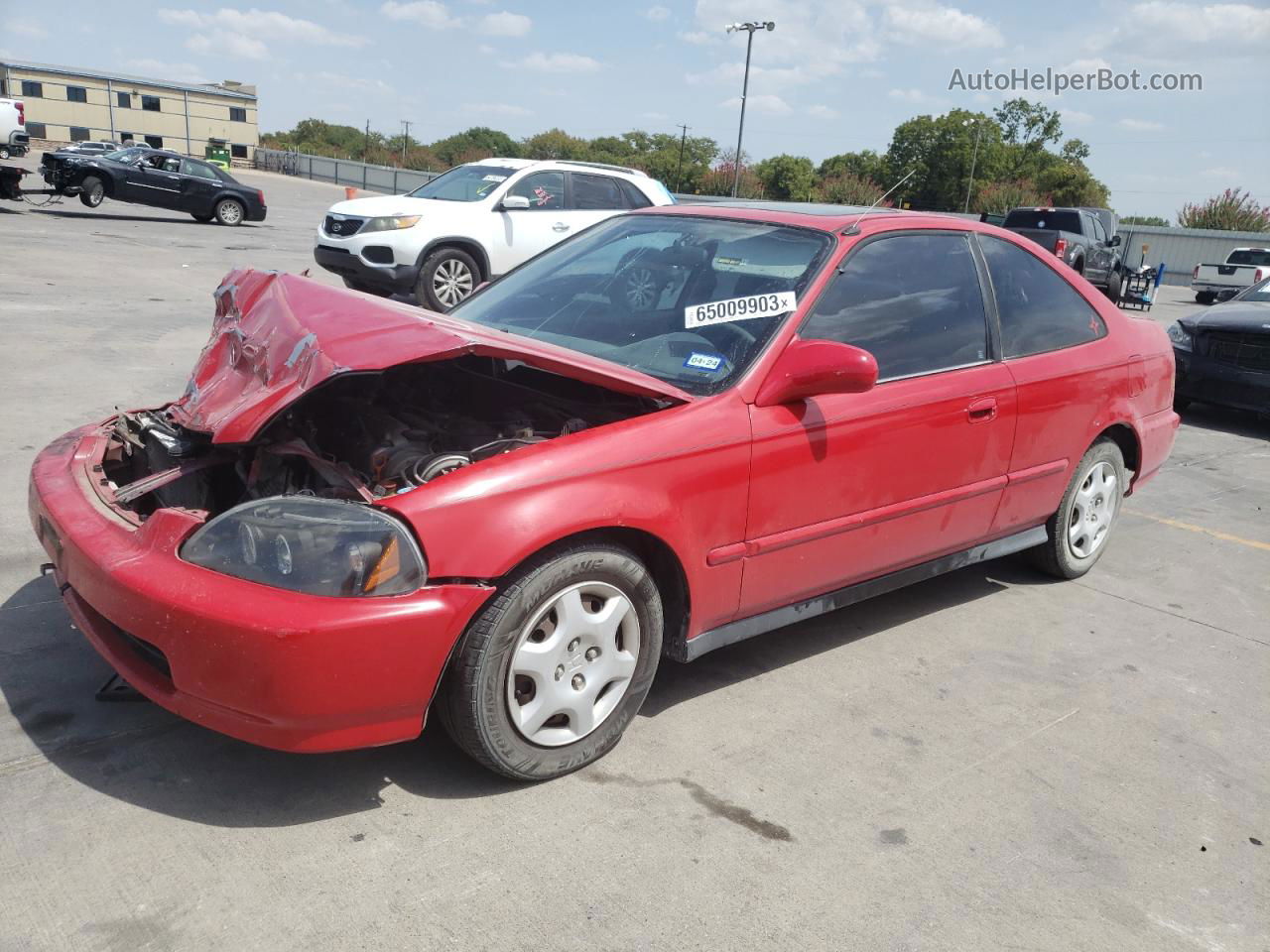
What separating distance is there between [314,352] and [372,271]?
8.85m

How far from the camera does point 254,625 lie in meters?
2.37

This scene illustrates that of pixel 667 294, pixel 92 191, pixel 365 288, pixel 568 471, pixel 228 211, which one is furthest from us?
pixel 228 211

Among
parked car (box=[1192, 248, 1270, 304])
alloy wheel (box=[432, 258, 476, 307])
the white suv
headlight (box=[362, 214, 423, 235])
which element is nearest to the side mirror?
the white suv

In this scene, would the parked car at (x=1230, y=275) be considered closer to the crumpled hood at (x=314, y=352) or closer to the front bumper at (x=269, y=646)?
the crumpled hood at (x=314, y=352)

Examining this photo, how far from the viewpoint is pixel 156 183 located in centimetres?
2181

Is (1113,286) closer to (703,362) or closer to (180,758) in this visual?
(703,362)

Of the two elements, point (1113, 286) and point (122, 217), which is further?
point (122, 217)

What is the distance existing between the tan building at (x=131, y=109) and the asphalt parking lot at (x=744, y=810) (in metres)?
73.8

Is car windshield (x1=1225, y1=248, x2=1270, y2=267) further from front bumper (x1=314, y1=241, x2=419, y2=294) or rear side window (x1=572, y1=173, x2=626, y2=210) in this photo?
front bumper (x1=314, y1=241, x2=419, y2=294)

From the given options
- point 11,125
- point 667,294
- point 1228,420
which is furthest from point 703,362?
point 11,125

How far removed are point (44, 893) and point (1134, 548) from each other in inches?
202

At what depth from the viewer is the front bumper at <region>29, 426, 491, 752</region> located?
2.39 meters

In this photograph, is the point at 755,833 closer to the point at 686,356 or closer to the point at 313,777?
the point at 313,777

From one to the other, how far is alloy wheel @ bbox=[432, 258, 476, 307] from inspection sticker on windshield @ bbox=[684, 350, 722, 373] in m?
8.49
